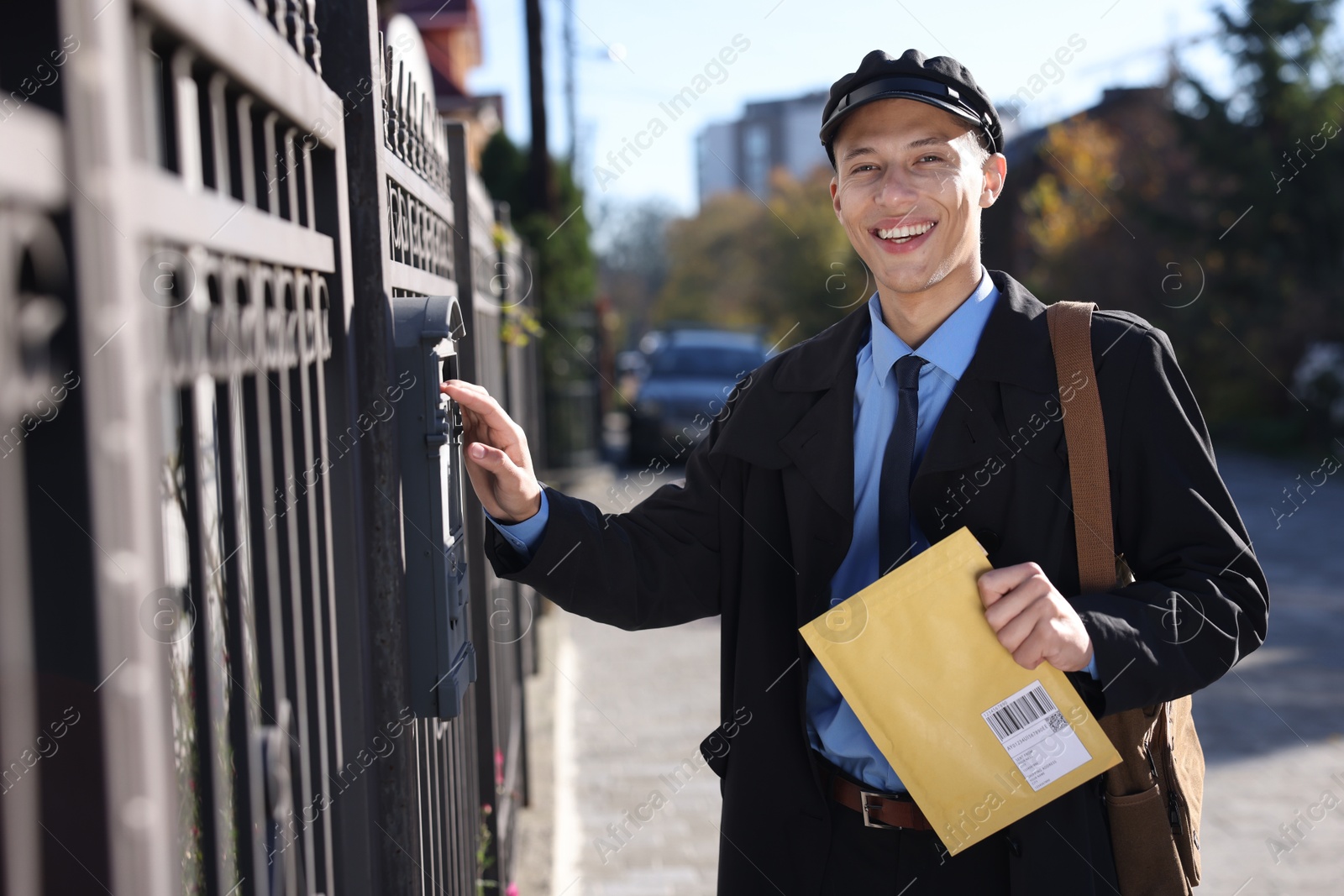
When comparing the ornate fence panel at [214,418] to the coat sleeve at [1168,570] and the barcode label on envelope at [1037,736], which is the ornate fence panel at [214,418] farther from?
the coat sleeve at [1168,570]

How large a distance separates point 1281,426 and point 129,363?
18.4 m

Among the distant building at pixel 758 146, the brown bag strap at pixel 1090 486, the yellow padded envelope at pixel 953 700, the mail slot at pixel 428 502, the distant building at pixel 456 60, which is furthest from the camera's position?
the distant building at pixel 758 146

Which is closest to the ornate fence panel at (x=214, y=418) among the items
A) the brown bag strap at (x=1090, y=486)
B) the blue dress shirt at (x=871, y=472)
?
the blue dress shirt at (x=871, y=472)

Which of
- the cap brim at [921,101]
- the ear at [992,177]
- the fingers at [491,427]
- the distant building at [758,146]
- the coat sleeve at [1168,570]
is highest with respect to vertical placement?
the distant building at [758,146]

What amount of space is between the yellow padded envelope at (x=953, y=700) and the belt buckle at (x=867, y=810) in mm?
134

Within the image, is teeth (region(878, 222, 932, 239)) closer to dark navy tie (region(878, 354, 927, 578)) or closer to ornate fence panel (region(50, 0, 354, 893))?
dark navy tie (region(878, 354, 927, 578))

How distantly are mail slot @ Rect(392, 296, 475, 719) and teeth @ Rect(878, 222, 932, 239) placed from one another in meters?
0.82

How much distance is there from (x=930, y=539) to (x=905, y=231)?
22.3 inches

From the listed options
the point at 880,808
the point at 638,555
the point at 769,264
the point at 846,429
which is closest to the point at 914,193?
the point at 846,429

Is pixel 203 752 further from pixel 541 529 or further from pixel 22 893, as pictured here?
pixel 541 529

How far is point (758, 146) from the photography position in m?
104

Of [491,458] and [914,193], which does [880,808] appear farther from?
[914,193]

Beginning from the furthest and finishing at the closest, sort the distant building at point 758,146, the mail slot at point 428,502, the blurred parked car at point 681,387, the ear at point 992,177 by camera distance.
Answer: the distant building at point 758,146, the blurred parked car at point 681,387, the ear at point 992,177, the mail slot at point 428,502

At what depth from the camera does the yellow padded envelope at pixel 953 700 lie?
189 cm
